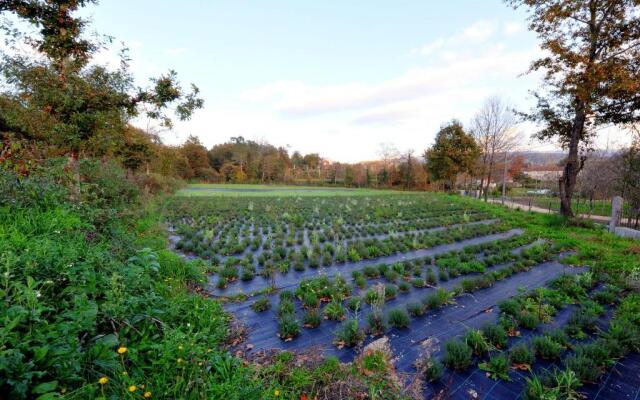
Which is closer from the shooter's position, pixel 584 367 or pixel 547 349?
pixel 584 367

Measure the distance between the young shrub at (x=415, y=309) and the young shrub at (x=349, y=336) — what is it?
3.30 feet

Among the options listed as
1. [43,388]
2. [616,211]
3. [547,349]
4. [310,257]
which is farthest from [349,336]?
[616,211]

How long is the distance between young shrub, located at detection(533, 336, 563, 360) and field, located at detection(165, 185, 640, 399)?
0.01 metres

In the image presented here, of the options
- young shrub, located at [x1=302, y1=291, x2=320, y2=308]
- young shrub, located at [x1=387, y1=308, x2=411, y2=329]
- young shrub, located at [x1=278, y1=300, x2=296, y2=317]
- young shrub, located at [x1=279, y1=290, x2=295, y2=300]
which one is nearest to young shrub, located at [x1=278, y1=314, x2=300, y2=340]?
young shrub, located at [x1=278, y1=300, x2=296, y2=317]

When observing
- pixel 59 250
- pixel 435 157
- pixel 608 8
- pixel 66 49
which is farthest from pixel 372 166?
pixel 59 250

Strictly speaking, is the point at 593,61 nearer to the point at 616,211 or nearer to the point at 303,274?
the point at 616,211

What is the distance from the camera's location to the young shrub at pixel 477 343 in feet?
9.82

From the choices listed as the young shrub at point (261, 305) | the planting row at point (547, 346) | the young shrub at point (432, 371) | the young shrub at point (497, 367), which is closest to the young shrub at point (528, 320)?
the planting row at point (547, 346)

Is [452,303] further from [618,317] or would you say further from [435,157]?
[435,157]

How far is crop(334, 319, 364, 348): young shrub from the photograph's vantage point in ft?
10.3

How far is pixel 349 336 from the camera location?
3.15 metres

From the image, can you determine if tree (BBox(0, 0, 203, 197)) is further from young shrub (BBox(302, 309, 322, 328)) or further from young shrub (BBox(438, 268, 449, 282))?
young shrub (BBox(438, 268, 449, 282))

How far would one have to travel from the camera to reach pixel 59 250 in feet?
8.91

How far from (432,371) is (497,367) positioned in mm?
699
